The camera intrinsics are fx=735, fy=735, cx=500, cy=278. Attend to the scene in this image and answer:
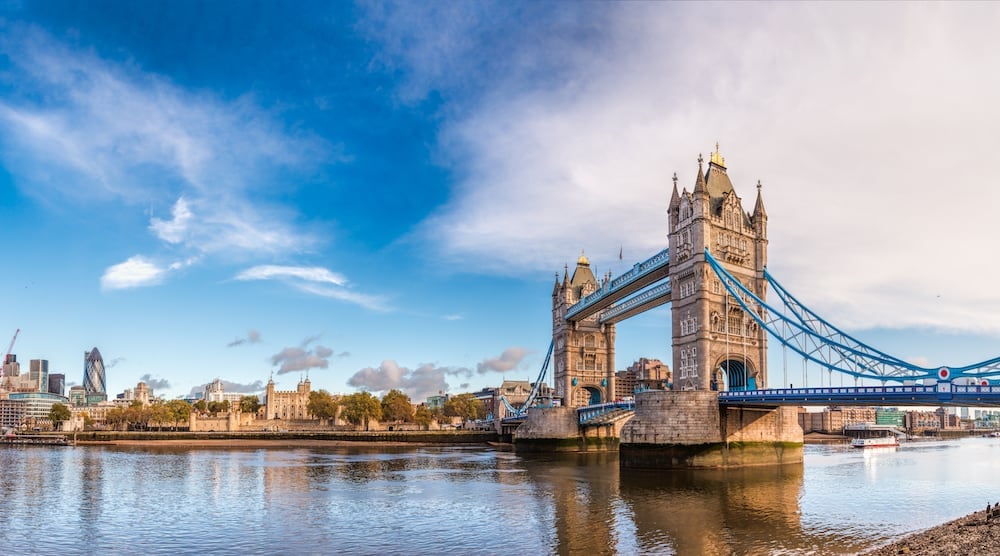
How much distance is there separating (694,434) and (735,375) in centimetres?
1298

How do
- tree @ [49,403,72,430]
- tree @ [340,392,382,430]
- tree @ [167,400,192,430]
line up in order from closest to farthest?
tree @ [340,392,382,430] → tree @ [167,400,192,430] → tree @ [49,403,72,430]

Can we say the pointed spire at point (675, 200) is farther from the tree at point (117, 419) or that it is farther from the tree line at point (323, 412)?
the tree at point (117, 419)

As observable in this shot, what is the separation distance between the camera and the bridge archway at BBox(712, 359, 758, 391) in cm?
5636

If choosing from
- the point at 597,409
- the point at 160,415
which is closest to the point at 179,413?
the point at 160,415

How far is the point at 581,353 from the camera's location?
8619 centimetres

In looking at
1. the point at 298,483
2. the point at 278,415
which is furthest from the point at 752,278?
the point at 278,415

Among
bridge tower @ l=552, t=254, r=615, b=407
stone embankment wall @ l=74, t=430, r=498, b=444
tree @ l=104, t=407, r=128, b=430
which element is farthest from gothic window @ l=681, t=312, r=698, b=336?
tree @ l=104, t=407, r=128, b=430

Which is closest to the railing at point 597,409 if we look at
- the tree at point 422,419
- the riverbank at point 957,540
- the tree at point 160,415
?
the riverbank at point 957,540

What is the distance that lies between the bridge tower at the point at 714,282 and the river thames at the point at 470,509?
9183 millimetres

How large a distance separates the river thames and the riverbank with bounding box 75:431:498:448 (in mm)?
49197

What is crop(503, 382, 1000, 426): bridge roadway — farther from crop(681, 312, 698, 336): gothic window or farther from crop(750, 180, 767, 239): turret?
crop(750, 180, 767, 239): turret

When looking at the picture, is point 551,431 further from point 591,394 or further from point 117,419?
point 117,419

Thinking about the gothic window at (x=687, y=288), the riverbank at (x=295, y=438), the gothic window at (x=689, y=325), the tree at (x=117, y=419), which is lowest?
the riverbank at (x=295, y=438)

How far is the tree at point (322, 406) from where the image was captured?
131 m
